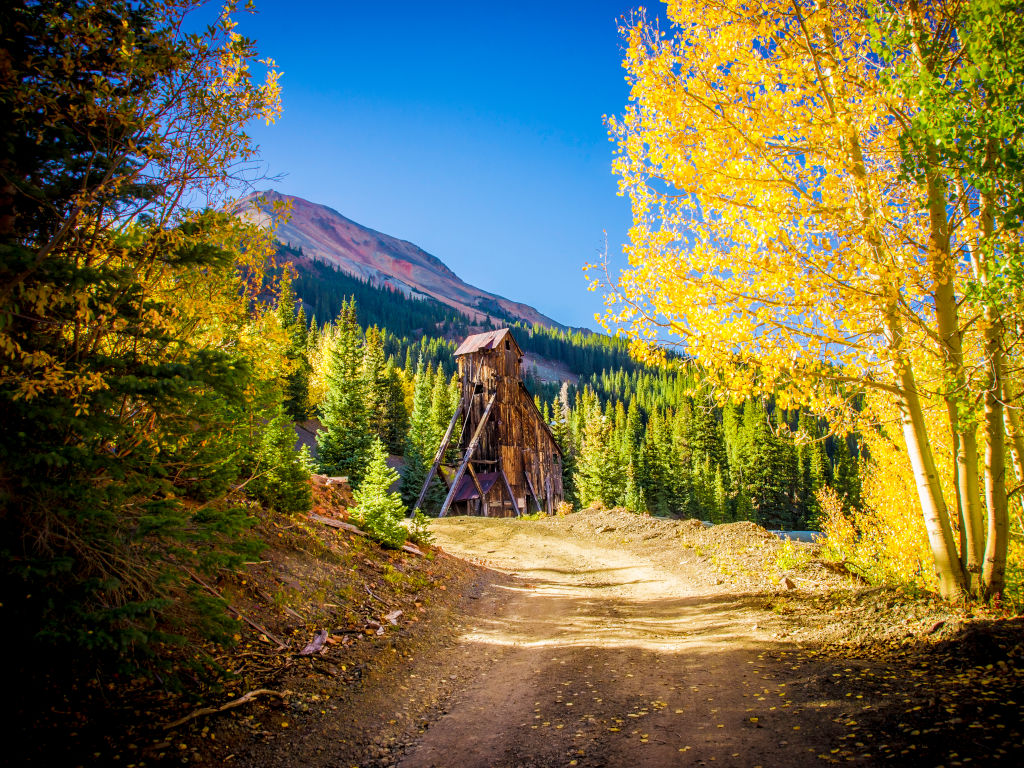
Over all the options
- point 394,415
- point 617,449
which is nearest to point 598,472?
point 617,449

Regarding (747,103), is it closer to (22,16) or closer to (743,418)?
(22,16)

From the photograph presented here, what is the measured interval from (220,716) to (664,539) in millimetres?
13162

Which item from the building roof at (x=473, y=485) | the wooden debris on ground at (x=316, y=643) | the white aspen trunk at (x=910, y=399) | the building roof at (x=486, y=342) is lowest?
the building roof at (x=473, y=485)

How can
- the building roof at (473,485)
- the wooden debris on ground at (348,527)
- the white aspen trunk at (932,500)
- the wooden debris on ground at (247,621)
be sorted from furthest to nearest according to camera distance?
1. the building roof at (473,485)
2. the wooden debris on ground at (348,527)
3. the white aspen trunk at (932,500)
4. the wooden debris on ground at (247,621)

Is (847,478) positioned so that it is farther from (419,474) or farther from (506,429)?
(419,474)

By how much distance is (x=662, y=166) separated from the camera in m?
6.48

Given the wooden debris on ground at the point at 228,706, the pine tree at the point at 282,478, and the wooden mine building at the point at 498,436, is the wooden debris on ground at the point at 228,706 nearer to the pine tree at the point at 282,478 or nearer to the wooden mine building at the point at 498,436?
the pine tree at the point at 282,478

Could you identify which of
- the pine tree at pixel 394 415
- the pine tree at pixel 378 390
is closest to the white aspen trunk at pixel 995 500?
the pine tree at pixel 378 390

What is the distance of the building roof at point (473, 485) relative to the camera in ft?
93.1

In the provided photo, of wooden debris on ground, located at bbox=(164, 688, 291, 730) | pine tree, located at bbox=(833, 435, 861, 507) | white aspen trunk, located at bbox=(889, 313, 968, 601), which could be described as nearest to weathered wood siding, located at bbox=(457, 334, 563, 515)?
white aspen trunk, located at bbox=(889, 313, 968, 601)

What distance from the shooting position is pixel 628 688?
5.18 m

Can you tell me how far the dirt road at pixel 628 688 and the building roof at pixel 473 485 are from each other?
59.6 feet

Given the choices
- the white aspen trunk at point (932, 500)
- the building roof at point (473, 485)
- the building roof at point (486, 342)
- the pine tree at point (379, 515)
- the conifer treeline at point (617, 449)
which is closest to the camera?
the white aspen trunk at point (932, 500)

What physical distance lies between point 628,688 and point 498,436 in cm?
2427
